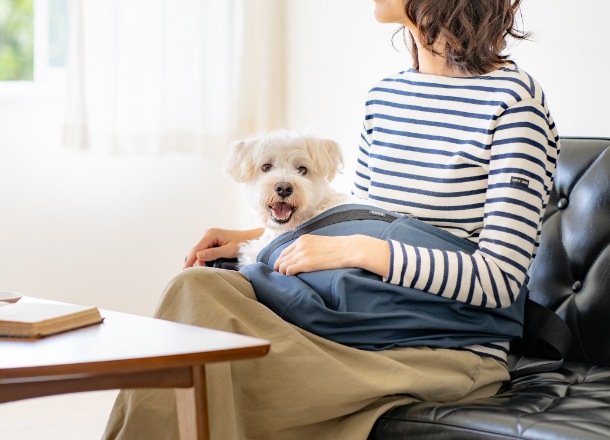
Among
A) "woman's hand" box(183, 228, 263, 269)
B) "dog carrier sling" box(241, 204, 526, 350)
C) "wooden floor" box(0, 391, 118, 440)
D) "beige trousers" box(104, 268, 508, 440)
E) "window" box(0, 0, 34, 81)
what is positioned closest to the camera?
"beige trousers" box(104, 268, 508, 440)

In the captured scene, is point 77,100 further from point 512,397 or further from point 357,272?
point 512,397

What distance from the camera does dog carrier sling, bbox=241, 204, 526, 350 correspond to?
1582 millimetres

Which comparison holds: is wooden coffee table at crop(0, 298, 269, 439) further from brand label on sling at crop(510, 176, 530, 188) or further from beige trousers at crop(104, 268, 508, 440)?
brand label on sling at crop(510, 176, 530, 188)

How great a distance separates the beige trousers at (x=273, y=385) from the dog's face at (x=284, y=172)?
396 millimetres

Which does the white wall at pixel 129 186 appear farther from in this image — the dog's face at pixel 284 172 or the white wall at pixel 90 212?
the dog's face at pixel 284 172

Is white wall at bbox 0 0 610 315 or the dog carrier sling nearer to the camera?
the dog carrier sling

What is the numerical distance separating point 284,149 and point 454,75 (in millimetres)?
421

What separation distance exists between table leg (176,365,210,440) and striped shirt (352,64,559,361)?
A: 52cm

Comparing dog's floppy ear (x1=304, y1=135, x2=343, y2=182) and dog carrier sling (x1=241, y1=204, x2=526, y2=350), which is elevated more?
dog's floppy ear (x1=304, y1=135, x2=343, y2=182)

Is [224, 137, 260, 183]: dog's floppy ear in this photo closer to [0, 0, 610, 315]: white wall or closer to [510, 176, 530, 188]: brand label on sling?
[510, 176, 530, 188]: brand label on sling

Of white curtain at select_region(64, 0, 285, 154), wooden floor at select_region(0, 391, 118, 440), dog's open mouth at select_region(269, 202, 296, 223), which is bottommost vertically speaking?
wooden floor at select_region(0, 391, 118, 440)

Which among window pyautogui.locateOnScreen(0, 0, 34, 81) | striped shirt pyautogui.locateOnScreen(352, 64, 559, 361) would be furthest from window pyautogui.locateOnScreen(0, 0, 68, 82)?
striped shirt pyautogui.locateOnScreen(352, 64, 559, 361)

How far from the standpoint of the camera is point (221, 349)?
3.74 ft

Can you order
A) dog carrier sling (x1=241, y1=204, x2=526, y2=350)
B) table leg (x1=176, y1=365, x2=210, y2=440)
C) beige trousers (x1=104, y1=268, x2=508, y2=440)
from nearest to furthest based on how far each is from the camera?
1. table leg (x1=176, y1=365, x2=210, y2=440)
2. beige trousers (x1=104, y1=268, x2=508, y2=440)
3. dog carrier sling (x1=241, y1=204, x2=526, y2=350)
